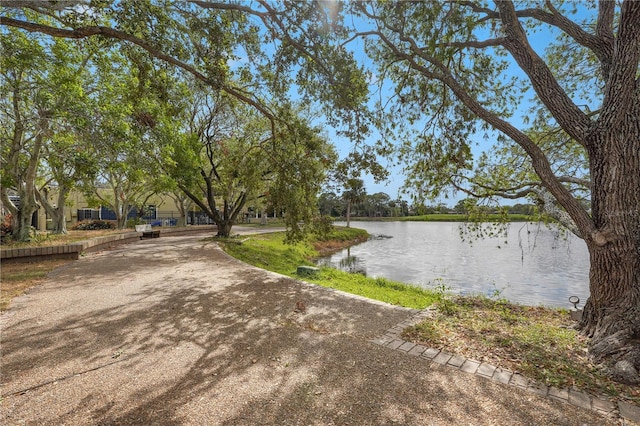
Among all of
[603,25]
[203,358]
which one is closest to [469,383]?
[203,358]

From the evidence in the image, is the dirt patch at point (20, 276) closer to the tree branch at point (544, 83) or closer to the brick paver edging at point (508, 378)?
the brick paver edging at point (508, 378)

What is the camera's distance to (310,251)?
18125 mm

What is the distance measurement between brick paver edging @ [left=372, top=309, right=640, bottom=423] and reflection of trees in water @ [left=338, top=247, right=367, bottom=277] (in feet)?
29.9

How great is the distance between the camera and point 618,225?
3654 millimetres

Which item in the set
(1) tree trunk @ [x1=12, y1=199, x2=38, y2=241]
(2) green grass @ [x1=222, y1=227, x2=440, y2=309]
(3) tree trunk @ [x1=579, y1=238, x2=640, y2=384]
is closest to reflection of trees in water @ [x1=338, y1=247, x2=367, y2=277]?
(2) green grass @ [x1=222, y1=227, x2=440, y2=309]

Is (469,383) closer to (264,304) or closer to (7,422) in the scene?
(264,304)

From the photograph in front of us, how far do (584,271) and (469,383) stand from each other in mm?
14948

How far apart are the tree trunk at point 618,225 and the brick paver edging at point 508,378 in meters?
1.07

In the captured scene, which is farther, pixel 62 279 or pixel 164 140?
pixel 164 140

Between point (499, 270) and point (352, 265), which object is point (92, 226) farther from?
point (499, 270)

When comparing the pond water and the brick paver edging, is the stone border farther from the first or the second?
the pond water

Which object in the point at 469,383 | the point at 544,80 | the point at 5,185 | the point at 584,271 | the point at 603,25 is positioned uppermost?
the point at 603,25

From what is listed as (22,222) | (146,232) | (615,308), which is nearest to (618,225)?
(615,308)

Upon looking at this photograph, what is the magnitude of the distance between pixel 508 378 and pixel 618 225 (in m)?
2.38
